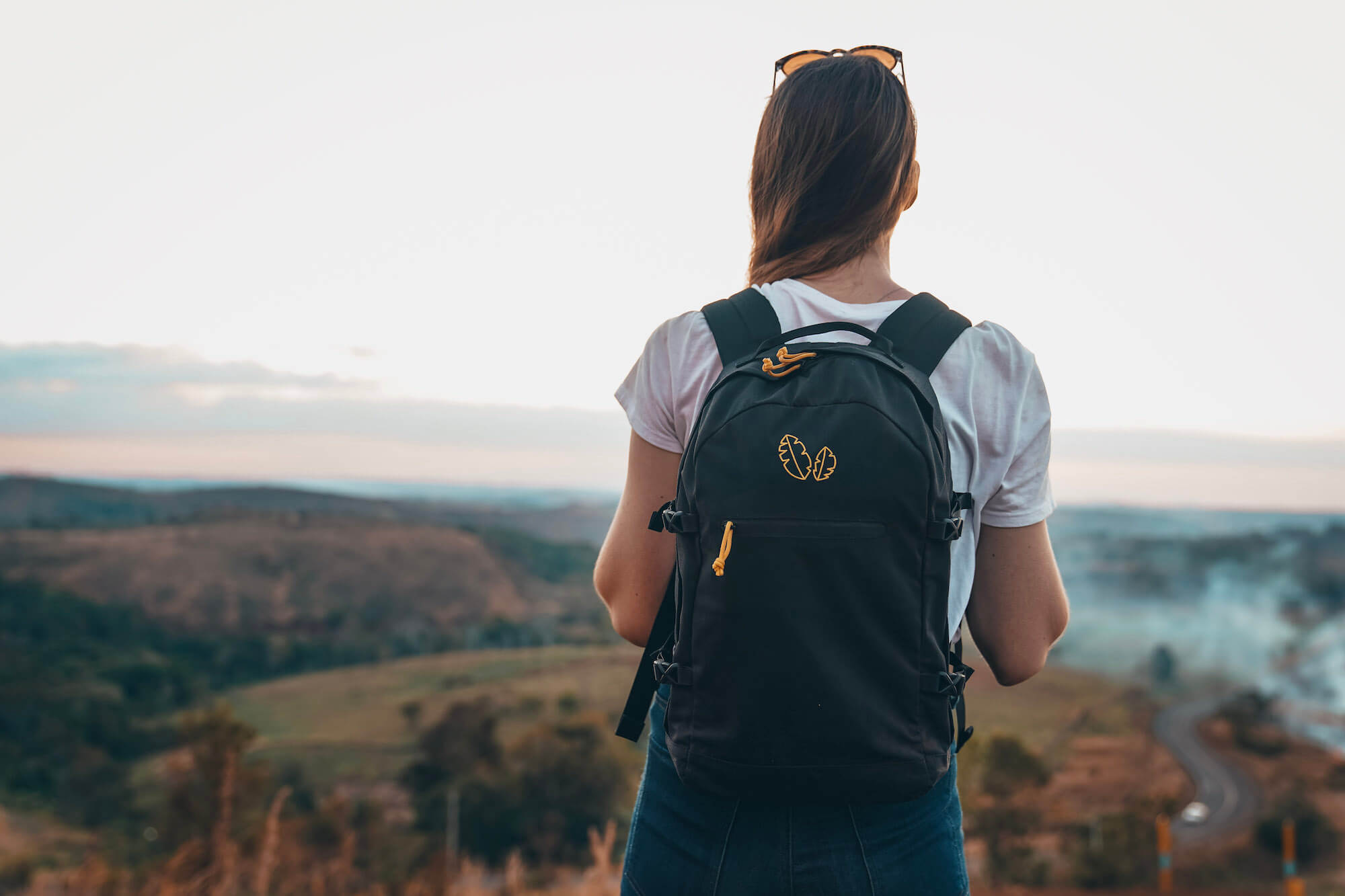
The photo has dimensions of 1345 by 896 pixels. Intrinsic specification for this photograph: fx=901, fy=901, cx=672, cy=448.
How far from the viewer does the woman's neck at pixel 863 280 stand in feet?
4.58

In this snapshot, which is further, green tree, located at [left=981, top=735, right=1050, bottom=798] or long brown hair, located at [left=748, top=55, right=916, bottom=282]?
green tree, located at [left=981, top=735, right=1050, bottom=798]

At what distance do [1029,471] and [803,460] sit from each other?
1.31ft

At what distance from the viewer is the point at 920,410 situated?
3.95 feet

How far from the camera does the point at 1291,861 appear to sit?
1604 inches

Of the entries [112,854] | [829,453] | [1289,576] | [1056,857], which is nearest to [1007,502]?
[829,453]

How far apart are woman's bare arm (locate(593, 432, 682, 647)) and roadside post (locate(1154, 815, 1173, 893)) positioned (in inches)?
1797

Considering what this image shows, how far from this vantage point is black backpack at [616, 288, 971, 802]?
1.14 m

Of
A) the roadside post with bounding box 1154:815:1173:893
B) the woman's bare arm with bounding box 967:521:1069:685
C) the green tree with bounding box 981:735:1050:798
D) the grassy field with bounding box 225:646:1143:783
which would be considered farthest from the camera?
the grassy field with bounding box 225:646:1143:783

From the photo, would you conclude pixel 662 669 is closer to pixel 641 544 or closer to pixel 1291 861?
pixel 641 544

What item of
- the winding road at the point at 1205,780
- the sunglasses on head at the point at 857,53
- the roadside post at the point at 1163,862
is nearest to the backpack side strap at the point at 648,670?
the sunglasses on head at the point at 857,53

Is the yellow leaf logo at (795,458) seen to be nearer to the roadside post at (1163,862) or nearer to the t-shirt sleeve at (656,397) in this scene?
the t-shirt sleeve at (656,397)

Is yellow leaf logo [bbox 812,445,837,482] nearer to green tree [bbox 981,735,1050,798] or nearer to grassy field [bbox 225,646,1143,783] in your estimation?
green tree [bbox 981,735,1050,798]

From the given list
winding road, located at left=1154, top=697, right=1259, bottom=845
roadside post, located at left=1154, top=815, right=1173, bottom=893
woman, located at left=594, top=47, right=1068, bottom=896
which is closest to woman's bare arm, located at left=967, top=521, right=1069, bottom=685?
woman, located at left=594, top=47, right=1068, bottom=896

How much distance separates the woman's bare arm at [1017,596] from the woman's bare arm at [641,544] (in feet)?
1.57
